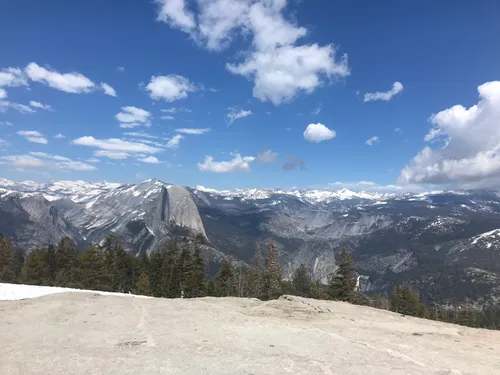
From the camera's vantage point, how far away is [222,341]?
1756cm

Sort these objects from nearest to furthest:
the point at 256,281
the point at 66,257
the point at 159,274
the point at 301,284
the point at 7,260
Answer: the point at 66,257, the point at 7,260, the point at 159,274, the point at 256,281, the point at 301,284

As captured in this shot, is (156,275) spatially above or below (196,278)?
below

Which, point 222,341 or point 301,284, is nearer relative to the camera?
point 222,341

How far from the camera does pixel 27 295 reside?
111ft

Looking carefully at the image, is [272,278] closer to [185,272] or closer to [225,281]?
[225,281]

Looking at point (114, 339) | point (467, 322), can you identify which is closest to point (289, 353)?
point (114, 339)

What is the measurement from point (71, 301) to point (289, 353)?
1970cm

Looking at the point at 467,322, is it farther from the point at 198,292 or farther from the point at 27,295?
the point at 27,295

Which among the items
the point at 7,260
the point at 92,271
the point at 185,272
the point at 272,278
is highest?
the point at 272,278

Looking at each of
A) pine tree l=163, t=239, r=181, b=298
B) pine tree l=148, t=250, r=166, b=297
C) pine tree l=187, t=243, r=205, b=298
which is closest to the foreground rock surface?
pine tree l=187, t=243, r=205, b=298

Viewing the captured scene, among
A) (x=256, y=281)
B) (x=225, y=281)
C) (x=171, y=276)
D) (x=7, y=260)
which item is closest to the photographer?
(x=171, y=276)

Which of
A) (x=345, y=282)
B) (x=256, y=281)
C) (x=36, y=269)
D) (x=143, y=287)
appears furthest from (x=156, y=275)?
(x=345, y=282)

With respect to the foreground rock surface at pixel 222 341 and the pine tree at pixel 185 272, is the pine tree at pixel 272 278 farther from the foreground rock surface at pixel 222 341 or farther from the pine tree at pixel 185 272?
the foreground rock surface at pixel 222 341

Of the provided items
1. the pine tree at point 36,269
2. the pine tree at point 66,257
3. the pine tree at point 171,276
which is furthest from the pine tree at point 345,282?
the pine tree at point 36,269
